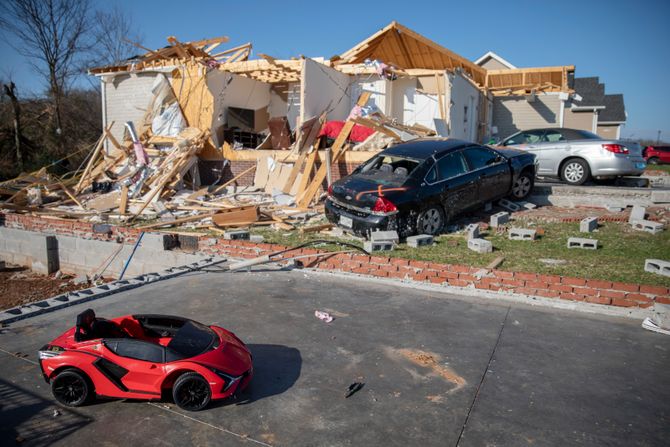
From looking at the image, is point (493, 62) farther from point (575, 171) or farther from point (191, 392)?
point (191, 392)

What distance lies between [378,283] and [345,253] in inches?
36.4

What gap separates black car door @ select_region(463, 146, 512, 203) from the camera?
9828 mm

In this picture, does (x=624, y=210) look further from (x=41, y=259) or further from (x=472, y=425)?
(x=41, y=259)

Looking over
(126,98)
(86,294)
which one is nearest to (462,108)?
(126,98)

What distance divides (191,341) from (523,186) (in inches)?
376

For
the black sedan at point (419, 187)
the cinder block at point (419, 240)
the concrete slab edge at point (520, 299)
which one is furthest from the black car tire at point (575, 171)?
the concrete slab edge at point (520, 299)

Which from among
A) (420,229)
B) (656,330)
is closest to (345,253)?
(420,229)

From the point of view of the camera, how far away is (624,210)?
10.5 metres

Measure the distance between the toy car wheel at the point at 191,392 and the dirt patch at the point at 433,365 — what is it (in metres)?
1.80

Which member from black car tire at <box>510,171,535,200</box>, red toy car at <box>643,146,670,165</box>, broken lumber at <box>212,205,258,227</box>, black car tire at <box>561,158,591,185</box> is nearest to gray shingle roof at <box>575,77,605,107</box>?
red toy car at <box>643,146,670,165</box>

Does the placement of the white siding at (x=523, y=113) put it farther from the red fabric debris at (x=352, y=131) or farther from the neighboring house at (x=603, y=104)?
the red fabric debris at (x=352, y=131)

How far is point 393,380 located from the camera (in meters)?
4.22

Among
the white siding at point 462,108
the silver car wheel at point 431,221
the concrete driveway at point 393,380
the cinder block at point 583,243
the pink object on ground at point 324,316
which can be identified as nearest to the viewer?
the concrete driveway at point 393,380

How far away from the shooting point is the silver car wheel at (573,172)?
12.3 metres
